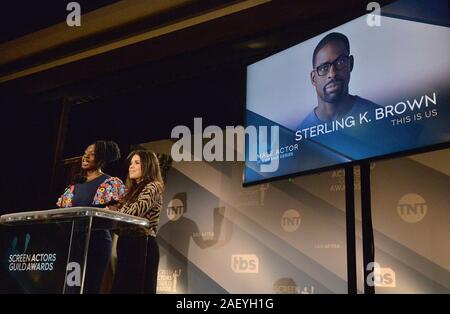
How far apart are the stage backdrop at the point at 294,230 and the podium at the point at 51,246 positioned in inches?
51.2

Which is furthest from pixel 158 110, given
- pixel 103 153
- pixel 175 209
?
pixel 103 153

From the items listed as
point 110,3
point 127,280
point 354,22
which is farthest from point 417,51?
point 110,3

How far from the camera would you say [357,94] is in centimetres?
180

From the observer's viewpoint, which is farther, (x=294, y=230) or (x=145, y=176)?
(x=294, y=230)

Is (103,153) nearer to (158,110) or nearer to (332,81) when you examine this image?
(158,110)

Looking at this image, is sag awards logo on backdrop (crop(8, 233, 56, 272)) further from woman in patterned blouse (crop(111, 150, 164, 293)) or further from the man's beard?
the man's beard

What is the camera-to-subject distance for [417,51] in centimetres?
164

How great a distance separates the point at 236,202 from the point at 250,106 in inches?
38.4

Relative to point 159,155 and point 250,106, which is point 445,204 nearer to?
point 250,106

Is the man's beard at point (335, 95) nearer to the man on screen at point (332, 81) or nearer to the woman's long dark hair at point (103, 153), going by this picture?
the man on screen at point (332, 81)

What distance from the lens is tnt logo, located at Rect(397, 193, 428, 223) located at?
7.71ft

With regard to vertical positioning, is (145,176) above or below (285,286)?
above

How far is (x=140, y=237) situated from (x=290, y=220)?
121 centimetres

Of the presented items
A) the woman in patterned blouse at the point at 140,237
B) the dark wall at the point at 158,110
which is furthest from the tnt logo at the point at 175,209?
the woman in patterned blouse at the point at 140,237
